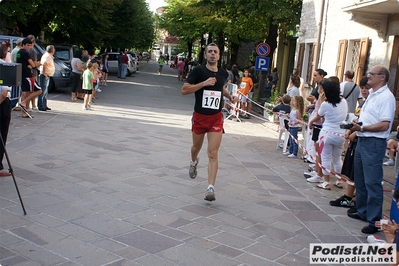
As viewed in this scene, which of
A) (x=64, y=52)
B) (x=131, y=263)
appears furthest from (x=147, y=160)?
(x=64, y=52)

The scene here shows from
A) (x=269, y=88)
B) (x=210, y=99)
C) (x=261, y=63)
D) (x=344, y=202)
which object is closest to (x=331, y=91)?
(x=344, y=202)

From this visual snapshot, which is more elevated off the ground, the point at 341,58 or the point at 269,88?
the point at 341,58

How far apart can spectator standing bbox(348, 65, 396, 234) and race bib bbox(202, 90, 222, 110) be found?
173cm

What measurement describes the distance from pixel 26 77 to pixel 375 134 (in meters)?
9.17

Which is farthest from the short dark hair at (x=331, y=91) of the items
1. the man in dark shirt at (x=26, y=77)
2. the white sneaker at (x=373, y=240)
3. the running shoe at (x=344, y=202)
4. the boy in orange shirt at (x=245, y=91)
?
the boy in orange shirt at (x=245, y=91)

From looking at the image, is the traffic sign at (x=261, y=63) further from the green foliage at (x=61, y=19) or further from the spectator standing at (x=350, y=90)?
the green foliage at (x=61, y=19)

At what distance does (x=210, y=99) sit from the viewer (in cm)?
629

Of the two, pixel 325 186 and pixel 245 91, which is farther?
pixel 245 91

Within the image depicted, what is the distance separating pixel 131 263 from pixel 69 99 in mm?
14541

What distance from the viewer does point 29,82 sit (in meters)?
12.1

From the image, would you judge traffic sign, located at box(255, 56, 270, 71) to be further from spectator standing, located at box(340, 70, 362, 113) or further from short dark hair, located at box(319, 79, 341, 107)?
short dark hair, located at box(319, 79, 341, 107)

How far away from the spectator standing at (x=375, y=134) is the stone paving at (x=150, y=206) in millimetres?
395

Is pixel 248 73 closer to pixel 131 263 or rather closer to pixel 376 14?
pixel 376 14

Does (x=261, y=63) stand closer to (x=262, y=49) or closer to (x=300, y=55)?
(x=262, y=49)
